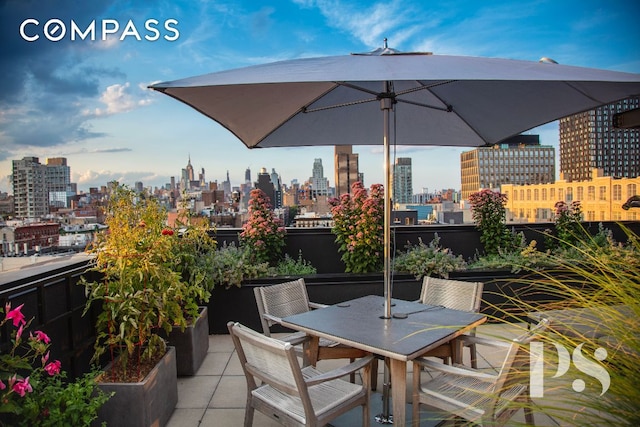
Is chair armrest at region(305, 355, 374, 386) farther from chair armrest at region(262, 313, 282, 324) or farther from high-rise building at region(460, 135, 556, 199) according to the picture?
high-rise building at region(460, 135, 556, 199)

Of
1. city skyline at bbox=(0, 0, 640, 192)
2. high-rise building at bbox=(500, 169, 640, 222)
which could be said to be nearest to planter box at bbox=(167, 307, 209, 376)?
high-rise building at bbox=(500, 169, 640, 222)

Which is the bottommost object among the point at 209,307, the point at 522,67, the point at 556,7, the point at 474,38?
the point at 209,307

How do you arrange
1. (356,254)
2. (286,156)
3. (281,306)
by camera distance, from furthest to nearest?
(286,156) < (356,254) < (281,306)

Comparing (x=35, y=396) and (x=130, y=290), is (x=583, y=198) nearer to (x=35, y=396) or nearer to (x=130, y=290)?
(x=130, y=290)

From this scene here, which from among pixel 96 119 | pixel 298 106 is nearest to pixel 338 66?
pixel 298 106

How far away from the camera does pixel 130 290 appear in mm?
2756

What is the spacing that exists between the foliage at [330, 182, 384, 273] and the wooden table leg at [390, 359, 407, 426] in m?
2.93

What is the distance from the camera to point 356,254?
523 centimetres

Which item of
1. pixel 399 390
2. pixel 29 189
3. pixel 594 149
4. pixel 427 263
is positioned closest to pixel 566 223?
pixel 427 263

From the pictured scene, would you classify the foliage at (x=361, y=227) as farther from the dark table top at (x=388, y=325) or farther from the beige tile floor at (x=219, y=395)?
the dark table top at (x=388, y=325)

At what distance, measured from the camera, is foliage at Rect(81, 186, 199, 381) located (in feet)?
8.96

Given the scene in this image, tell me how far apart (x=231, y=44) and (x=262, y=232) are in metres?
20.3

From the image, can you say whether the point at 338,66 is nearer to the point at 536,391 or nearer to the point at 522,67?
the point at 522,67

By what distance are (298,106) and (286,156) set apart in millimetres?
25394
